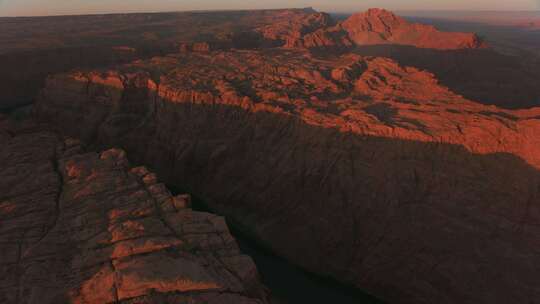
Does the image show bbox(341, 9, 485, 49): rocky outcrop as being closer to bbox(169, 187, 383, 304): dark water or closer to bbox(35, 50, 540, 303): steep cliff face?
bbox(35, 50, 540, 303): steep cliff face

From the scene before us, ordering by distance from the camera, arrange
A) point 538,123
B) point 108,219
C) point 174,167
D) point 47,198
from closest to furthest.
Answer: point 108,219 → point 47,198 → point 538,123 → point 174,167

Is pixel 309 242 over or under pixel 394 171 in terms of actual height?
under

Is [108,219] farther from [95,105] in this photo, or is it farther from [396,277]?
[95,105]

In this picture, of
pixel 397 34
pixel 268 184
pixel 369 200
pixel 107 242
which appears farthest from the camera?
pixel 397 34

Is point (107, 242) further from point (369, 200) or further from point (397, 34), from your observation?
point (397, 34)

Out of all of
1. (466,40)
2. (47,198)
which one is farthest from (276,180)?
(466,40)

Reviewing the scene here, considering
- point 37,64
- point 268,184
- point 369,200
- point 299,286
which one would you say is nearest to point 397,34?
point 268,184
